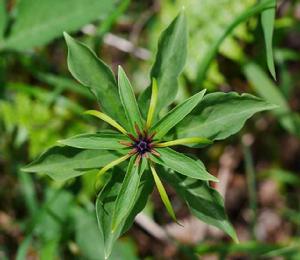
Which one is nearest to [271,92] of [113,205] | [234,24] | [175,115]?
[234,24]

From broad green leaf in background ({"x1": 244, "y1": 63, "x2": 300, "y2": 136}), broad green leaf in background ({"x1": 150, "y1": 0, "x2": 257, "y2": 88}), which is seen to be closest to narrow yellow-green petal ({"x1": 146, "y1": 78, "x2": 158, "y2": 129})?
broad green leaf in background ({"x1": 150, "y1": 0, "x2": 257, "y2": 88})

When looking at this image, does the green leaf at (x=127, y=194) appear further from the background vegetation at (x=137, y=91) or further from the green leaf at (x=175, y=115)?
the background vegetation at (x=137, y=91)

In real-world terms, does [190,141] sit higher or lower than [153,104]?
lower

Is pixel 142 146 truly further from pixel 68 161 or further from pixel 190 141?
pixel 68 161

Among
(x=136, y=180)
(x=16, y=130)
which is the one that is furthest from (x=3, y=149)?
(x=136, y=180)

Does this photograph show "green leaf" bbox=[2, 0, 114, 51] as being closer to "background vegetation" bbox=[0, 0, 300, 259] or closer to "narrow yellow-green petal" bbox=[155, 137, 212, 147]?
"background vegetation" bbox=[0, 0, 300, 259]

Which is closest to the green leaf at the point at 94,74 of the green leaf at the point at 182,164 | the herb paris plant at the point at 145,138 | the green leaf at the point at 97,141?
the herb paris plant at the point at 145,138
